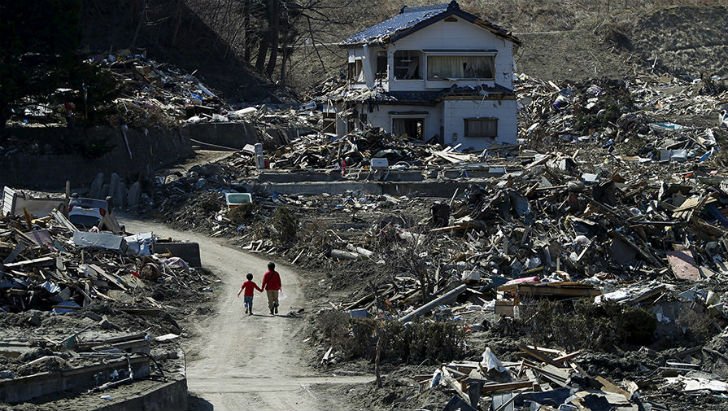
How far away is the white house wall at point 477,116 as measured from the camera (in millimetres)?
40875

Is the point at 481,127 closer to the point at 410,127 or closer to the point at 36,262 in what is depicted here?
the point at 410,127

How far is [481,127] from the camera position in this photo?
136 ft

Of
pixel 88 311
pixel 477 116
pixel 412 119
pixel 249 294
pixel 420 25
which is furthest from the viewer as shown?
pixel 412 119

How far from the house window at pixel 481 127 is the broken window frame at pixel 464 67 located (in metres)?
1.86

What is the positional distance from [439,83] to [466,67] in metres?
1.30

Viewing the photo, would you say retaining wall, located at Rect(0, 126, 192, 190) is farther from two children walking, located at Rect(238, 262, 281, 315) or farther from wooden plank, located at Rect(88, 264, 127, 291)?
two children walking, located at Rect(238, 262, 281, 315)

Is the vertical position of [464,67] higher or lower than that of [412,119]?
higher

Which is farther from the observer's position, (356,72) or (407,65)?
(356,72)

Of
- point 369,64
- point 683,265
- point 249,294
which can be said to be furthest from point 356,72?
point 249,294

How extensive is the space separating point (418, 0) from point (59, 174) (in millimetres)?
36740

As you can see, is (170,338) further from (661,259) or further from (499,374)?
(661,259)

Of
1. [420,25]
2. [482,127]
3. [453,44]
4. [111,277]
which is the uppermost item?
[420,25]

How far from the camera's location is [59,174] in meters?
32.9

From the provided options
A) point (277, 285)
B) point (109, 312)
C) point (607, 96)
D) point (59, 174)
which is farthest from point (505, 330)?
point (607, 96)
